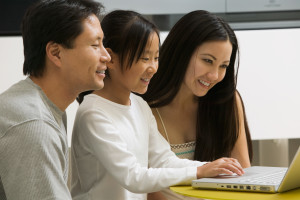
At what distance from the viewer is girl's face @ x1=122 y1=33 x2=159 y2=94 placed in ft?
5.43

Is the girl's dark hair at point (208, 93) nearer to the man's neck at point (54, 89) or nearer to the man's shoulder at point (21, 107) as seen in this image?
the man's neck at point (54, 89)

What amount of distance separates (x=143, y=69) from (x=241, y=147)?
2.00 feet

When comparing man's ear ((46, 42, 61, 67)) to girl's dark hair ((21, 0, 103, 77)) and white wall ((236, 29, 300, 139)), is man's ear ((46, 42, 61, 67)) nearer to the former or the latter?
girl's dark hair ((21, 0, 103, 77))

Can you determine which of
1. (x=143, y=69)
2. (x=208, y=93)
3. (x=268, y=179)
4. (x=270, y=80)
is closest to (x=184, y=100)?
(x=208, y=93)

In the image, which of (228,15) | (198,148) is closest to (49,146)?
(198,148)

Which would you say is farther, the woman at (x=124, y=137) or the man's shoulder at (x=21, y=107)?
the woman at (x=124, y=137)

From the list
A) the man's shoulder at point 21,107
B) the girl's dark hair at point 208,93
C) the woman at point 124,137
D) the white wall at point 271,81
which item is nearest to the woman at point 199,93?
the girl's dark hair at point 208,93

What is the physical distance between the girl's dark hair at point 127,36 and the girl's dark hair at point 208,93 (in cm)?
33

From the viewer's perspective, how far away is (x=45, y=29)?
1358mm

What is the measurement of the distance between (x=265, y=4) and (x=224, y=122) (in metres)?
0.84

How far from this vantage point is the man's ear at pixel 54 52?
1.36 meters

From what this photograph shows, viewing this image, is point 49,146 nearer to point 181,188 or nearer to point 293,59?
point 181,188

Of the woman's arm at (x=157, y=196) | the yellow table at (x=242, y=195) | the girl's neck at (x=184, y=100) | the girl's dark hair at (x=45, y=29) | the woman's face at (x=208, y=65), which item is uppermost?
the girl's dark hair at (x=45, y=29)

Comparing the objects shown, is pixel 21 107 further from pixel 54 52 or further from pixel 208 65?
pixel 208 65
